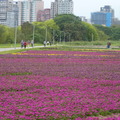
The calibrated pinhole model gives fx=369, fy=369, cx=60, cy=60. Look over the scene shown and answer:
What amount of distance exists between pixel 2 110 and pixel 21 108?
1.71ft

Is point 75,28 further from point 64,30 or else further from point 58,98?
point 58,98

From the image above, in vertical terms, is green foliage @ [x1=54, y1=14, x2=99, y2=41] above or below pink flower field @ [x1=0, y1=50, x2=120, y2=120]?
above

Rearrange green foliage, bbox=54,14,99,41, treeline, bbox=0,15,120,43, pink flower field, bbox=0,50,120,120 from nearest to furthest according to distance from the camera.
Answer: pink flower field, bbox=0,50,120,120 → treeline, bbox=0,15,120,43 → green foliage, bbox=54,14,99,41

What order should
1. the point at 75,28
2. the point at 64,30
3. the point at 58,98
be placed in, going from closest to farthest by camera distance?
the point at 58,98
the point at 75,28
the point at 64,30

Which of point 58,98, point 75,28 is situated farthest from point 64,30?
point 58,98

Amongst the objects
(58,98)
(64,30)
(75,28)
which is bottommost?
(58,98)

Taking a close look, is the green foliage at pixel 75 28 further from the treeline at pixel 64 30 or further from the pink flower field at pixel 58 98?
the pink flower field at pixel 58 98

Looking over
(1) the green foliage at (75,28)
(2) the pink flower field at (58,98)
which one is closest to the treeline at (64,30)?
(1) the green foliage at (75,28)

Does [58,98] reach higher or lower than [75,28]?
lower

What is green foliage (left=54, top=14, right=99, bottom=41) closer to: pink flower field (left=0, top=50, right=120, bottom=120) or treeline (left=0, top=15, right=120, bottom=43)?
treeline (left=0, top=15, right=120, bottom=43)

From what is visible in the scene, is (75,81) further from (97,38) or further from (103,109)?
(97,38)

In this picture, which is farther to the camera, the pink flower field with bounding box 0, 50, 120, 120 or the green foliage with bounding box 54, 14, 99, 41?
the green foliage with bounding box 54, 14, 99, 41

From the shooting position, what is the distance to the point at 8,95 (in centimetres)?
1174

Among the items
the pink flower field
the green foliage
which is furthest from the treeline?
the pink flower field
